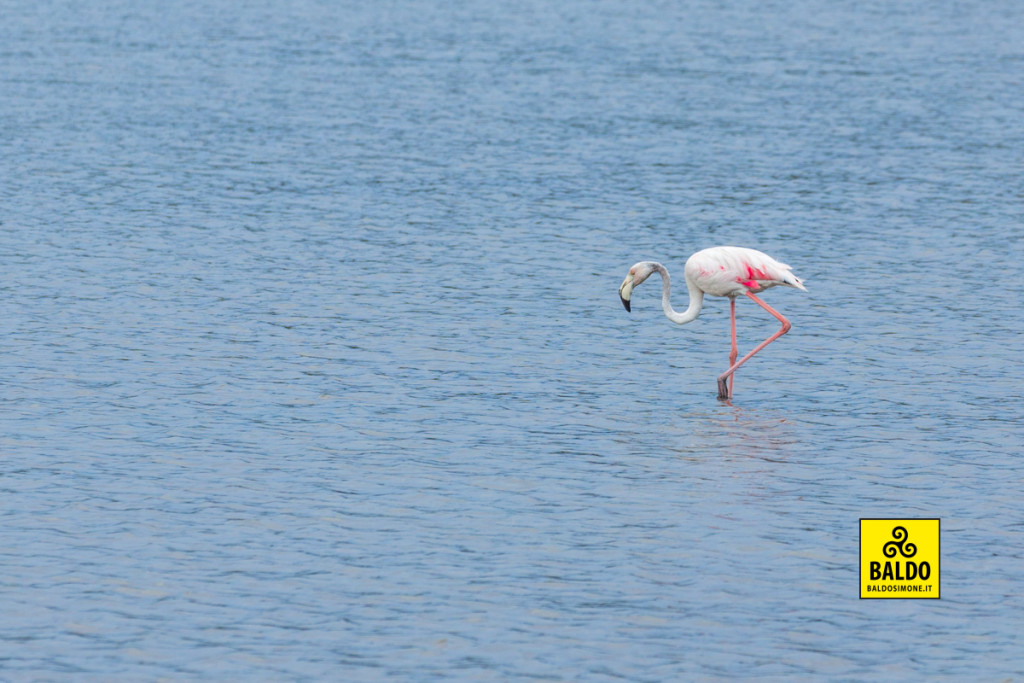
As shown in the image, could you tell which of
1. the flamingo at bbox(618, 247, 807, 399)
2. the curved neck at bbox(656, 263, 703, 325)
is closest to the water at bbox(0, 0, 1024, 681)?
the curved neck at bbox(656, 263, 703, 325)

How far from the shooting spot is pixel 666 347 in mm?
28438

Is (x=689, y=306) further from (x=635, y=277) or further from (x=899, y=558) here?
(x=899, y=558)

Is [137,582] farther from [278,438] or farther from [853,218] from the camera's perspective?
[853,218]

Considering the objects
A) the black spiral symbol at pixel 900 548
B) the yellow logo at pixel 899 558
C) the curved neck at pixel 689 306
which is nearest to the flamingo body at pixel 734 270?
the curved neck at pixel 689 306

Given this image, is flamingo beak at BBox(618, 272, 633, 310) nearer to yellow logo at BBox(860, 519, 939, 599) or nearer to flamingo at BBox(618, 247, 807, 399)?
flamingo at BBox(618, 247, 807, 399)

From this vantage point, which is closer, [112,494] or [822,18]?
[112,494]

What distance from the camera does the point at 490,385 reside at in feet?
83.4

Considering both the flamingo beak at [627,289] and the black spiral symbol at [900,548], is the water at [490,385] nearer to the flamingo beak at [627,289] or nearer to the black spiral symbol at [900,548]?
the black spiral symbol at [900,548]

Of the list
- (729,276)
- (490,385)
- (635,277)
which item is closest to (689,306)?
(729,276)

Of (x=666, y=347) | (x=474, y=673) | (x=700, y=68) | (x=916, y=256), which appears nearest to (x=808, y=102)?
(x=700, y=68)

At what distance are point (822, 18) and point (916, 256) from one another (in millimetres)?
49562

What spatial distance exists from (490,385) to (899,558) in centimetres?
870

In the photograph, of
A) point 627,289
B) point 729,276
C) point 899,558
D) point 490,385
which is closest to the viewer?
point 899,558

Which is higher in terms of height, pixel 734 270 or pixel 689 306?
pixel 734 270
